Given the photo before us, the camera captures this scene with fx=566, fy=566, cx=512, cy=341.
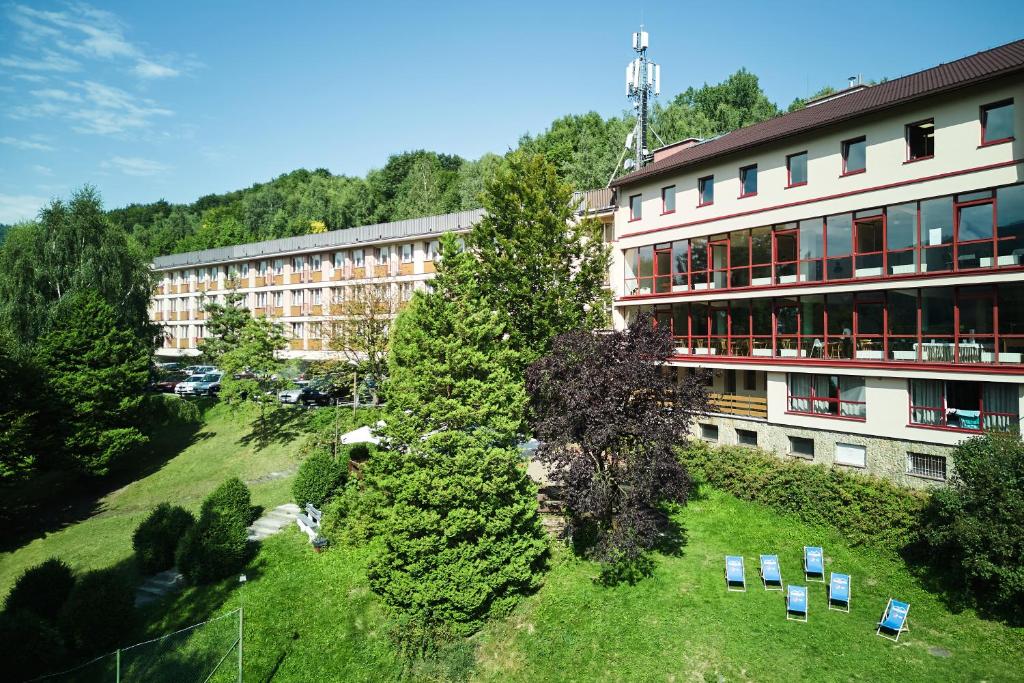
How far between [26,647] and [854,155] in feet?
94.1

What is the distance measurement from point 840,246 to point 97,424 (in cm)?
3546

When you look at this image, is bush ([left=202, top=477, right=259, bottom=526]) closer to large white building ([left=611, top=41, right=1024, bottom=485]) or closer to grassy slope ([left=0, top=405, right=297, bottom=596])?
grassy slope ([left=0, top=405, right=297, bottom=596])

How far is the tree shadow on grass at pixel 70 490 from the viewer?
82.8ft

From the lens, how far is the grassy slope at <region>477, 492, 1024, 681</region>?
1216cm

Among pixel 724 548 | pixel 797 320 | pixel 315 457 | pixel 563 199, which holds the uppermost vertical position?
pixel 563 199

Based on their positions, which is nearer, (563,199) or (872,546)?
(872,546)

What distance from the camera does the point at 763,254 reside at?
2297 centimetres

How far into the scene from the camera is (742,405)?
22812mm

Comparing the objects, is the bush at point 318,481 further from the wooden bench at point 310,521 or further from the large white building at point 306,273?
the large white building at point 306,273

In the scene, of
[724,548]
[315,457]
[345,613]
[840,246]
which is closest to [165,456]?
[315,457]

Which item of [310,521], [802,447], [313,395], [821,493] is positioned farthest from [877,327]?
[313,395]

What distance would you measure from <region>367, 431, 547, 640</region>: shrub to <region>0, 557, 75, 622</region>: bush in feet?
33.2

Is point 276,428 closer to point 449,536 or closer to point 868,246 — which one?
point 449,536

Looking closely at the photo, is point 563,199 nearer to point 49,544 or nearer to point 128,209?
point 49,544
